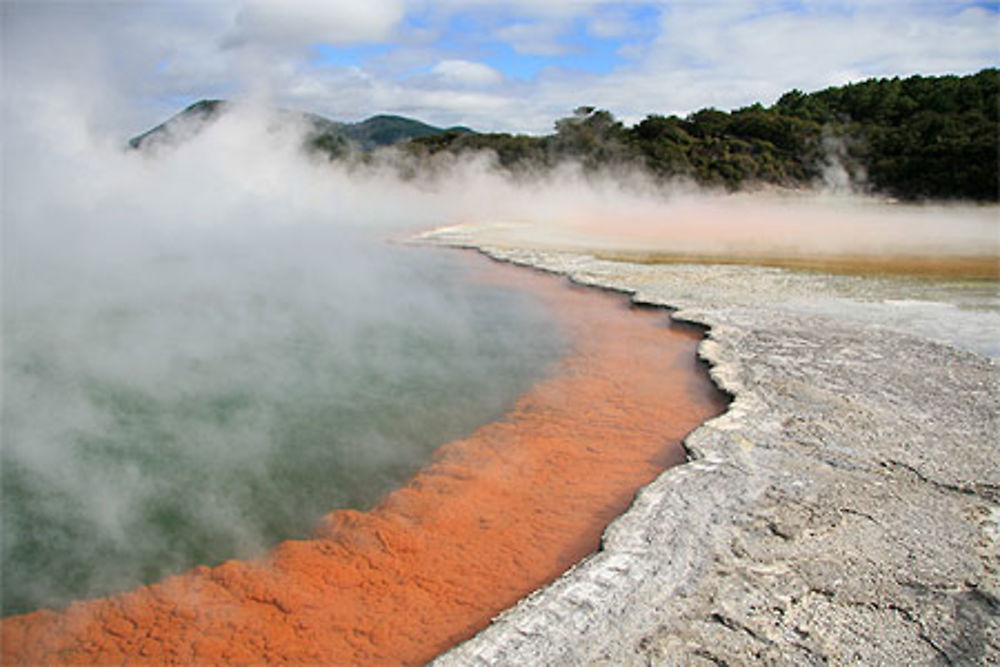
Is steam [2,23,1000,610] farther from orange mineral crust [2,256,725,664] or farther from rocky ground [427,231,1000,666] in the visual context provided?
rocky ground [427,231,1000,666]

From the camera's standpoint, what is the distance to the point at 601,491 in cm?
302

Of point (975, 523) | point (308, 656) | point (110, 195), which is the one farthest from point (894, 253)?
point (110, 195)

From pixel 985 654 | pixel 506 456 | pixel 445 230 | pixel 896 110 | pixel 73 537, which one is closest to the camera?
pixel 985 654

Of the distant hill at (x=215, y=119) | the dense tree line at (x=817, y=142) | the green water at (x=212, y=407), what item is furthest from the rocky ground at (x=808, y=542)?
the dense tree line at (x=817, y=142)

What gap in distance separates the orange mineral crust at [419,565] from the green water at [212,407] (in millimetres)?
156

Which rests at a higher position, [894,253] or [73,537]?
[894,253]

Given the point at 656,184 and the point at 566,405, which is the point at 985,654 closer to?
the point at 566,405

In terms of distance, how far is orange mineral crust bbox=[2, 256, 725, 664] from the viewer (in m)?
2.17

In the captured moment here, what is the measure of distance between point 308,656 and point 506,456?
1.44m

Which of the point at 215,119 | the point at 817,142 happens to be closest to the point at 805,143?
the point at 817,142

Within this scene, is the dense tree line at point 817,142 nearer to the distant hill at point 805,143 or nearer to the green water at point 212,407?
the distant hill at point 805,143

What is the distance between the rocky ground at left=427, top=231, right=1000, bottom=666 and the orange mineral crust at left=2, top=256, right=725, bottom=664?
25 cm

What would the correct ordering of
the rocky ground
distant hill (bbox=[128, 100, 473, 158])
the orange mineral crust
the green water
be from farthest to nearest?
1. distant hill (bbox=[128, 100, 473, 158])
2. the green water
3. the orange mineral crust
4. the rocky ground

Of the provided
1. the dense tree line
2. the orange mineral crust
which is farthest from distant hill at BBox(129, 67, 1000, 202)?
the orange mineral crust
